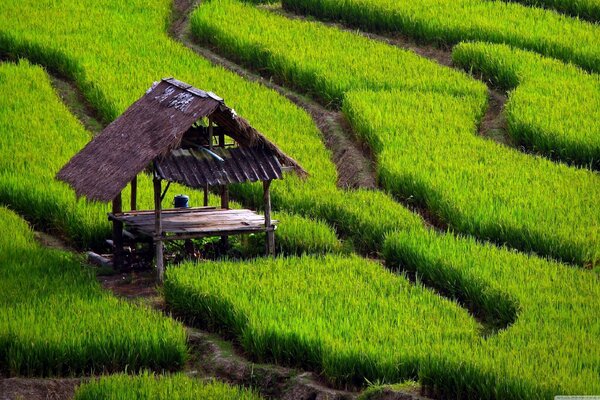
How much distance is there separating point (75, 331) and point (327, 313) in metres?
1.96

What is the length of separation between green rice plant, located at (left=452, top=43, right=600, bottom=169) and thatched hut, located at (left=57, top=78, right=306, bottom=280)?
4.12 meters

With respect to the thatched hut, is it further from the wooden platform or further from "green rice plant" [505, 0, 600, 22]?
"green rice plant" [505, 0, 600, 22]

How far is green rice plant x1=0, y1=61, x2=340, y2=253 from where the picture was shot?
531 inches

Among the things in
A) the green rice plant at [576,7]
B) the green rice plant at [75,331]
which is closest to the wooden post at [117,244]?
the green rice plant at [75,331]

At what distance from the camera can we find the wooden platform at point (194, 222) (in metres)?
12.4

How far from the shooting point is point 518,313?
10.9m

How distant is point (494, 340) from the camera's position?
10.1 m

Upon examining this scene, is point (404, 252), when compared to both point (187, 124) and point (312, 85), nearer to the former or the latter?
point (187, 124)

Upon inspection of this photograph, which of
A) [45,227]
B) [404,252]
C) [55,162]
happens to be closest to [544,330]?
[404,252]

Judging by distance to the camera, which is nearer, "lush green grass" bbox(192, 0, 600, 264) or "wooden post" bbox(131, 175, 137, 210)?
"lush green grass" bbox(192, 0, 600, 264)

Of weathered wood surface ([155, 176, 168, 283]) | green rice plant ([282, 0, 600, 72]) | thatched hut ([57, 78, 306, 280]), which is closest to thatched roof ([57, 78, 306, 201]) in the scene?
thatched hut ([57, 78, 306, 280])

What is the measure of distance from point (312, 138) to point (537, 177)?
3062 mm

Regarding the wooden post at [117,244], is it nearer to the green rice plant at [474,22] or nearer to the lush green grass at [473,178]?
the lush green grass at [473,178]

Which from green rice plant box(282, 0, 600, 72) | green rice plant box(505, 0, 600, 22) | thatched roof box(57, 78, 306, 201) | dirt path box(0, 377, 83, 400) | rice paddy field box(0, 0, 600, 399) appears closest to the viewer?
dirt path box(0, 377, 83, 400)
